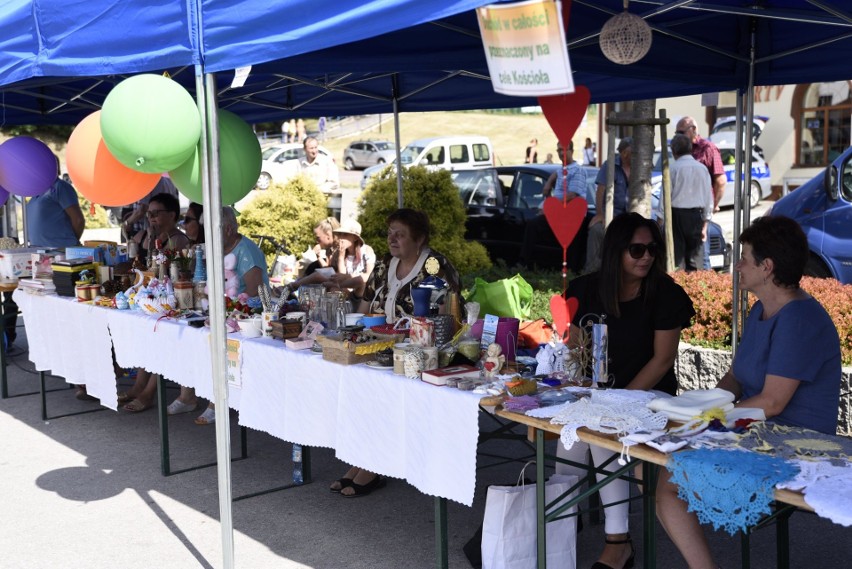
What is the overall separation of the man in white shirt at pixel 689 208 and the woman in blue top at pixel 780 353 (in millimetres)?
5540

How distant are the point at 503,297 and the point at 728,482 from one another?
2.16 meters

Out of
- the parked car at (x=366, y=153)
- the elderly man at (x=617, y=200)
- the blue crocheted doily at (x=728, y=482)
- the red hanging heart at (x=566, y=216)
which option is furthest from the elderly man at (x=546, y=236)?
the parked car at (x=366, y=153)

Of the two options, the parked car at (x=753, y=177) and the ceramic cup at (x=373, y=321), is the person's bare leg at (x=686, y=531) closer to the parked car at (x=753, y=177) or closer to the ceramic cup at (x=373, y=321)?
the ceramic cup at (x=373, y=321)

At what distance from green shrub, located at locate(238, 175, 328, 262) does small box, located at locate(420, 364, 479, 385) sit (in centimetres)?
751

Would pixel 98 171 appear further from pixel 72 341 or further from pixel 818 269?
pixel 818 269

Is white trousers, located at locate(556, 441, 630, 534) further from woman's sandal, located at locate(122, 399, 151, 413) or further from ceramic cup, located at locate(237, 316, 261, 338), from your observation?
woman's sandal, located at locate(122, 399, 151, 413)

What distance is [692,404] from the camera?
3.03 m

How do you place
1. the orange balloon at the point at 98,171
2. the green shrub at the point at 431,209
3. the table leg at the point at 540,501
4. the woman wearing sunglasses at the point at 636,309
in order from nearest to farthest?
1. the table leg at the point at 540,501
2. the woman wearing sunglasses at the point at 636,309
3. the orange balloon at the point at 98,171
4. the green shrub at the point at 431,209

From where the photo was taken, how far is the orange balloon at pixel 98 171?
162 inches

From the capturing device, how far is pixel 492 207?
10.9 meters

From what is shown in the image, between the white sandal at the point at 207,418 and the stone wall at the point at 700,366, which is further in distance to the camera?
the white sandal at the point at 207,418

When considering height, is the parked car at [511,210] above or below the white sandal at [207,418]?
above

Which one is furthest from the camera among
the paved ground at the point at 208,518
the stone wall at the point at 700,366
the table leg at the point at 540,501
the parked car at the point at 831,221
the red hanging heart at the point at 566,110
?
the parked car at the point at 831,221

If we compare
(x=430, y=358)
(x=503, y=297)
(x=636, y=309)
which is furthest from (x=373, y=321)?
(x=636, y=309)
